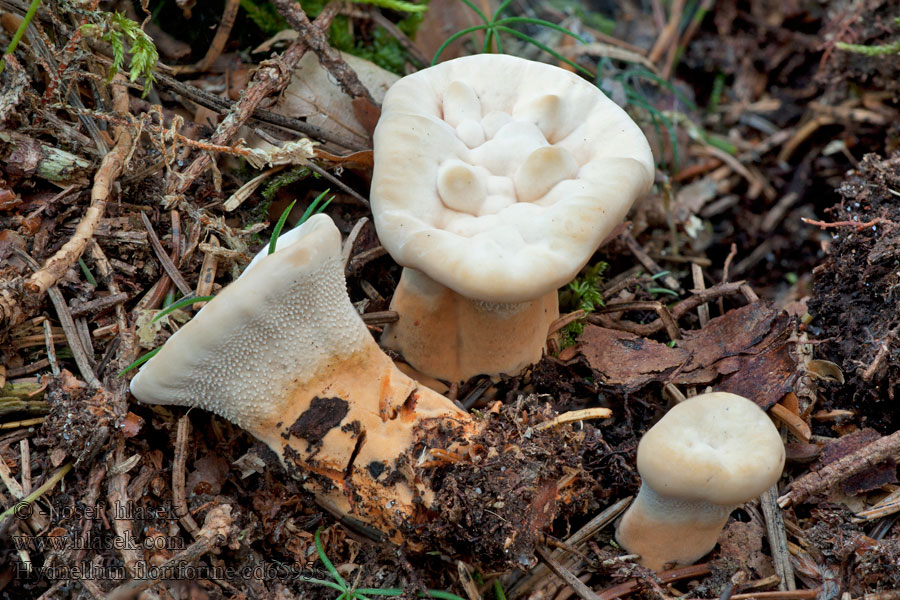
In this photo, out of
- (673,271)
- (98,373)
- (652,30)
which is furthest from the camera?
(652,30)

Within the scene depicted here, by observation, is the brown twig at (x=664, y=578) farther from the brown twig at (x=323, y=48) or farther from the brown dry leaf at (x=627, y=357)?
the brown twig at (x=323, y=48)

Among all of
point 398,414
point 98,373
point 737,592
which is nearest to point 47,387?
point 98,373

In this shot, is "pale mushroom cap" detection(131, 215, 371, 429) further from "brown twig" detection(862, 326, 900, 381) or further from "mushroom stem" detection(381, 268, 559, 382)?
"brown twig" detection(862, 326, 900, 381)

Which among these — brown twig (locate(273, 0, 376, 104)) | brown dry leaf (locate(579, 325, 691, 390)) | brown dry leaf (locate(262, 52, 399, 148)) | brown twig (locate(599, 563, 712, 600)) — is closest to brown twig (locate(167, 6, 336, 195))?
brown twig (locate(273, 0, 376, 104))

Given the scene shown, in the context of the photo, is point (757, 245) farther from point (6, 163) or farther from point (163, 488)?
point (6, 163)


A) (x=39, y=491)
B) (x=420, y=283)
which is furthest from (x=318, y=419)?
(x=39, y=491)

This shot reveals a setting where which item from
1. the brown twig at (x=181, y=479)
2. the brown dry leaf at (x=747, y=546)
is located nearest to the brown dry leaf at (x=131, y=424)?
the brown twig at (x=181, y=479)
